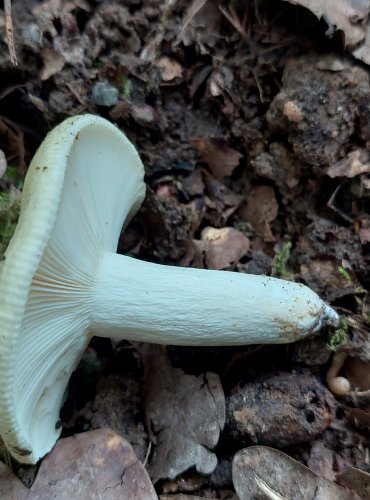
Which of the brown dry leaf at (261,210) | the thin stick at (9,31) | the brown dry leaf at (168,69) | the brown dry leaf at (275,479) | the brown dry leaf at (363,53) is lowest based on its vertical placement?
the brown dry leaf at (275,479)

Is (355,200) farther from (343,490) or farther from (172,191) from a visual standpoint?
(343,490)

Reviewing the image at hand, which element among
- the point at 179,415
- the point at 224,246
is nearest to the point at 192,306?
the point at 179,415

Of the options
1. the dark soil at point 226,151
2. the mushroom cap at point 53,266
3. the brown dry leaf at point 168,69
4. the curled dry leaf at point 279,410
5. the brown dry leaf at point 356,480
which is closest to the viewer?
the mushroom cap at point 53,266

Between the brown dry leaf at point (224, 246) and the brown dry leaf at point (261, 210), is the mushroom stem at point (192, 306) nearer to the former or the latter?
the brown dry leaf at point (224, 246)

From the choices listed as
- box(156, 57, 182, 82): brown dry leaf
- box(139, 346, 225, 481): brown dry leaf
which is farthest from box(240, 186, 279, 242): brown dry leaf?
box(139, 346, 225, 481): brown dry leaf

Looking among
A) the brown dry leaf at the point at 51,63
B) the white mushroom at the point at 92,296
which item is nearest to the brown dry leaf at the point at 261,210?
the white mushroom at the point at 92,296

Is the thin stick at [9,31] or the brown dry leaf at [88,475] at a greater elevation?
the thin stick at [9,31]

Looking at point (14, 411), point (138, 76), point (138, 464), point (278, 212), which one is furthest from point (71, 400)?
point (138, 76)
